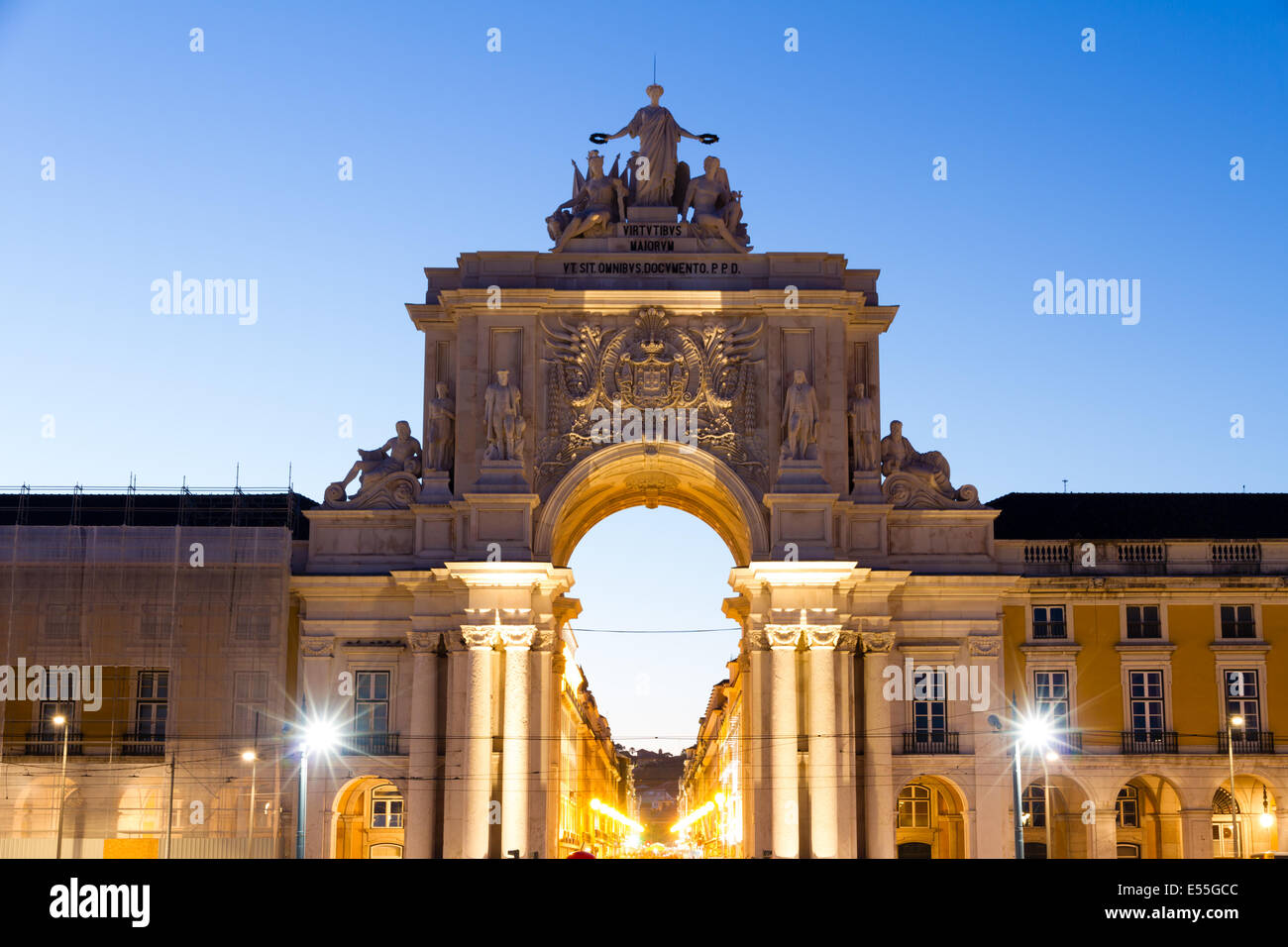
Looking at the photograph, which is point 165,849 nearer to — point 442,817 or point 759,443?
point 442,817

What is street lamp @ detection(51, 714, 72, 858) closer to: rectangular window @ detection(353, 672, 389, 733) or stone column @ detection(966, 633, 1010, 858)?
rectangular window @ detection(353, 672, 389, 733)

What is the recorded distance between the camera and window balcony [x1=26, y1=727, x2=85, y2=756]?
54719 millimetres

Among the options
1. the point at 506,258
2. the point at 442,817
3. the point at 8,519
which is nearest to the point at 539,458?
the point at 506,258

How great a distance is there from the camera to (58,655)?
54.6 m

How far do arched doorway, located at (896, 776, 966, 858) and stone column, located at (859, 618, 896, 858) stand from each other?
386cm

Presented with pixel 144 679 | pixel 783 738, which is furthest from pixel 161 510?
pixel 783 738

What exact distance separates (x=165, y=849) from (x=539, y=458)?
17.5m

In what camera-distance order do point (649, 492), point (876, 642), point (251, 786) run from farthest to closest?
point (649, 492) < point (876, 642) < point (251, 786)

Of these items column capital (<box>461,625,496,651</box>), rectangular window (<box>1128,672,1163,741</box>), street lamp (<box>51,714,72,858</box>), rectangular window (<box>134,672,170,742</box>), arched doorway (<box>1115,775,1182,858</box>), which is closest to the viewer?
street lamp (<box>51,714,72,858</box>)

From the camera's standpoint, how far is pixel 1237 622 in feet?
191

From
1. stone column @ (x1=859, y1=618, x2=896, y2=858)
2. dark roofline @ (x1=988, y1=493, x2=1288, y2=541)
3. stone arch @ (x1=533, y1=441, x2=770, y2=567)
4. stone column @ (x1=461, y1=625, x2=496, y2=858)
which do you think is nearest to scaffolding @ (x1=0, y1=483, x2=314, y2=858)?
stone column @ (x1=461, y1=625, x2=496, y2=858)

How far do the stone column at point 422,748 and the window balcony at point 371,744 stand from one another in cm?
69

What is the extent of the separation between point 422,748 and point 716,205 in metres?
21.6

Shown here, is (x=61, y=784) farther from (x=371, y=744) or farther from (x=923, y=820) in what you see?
(x=923, y=820)
